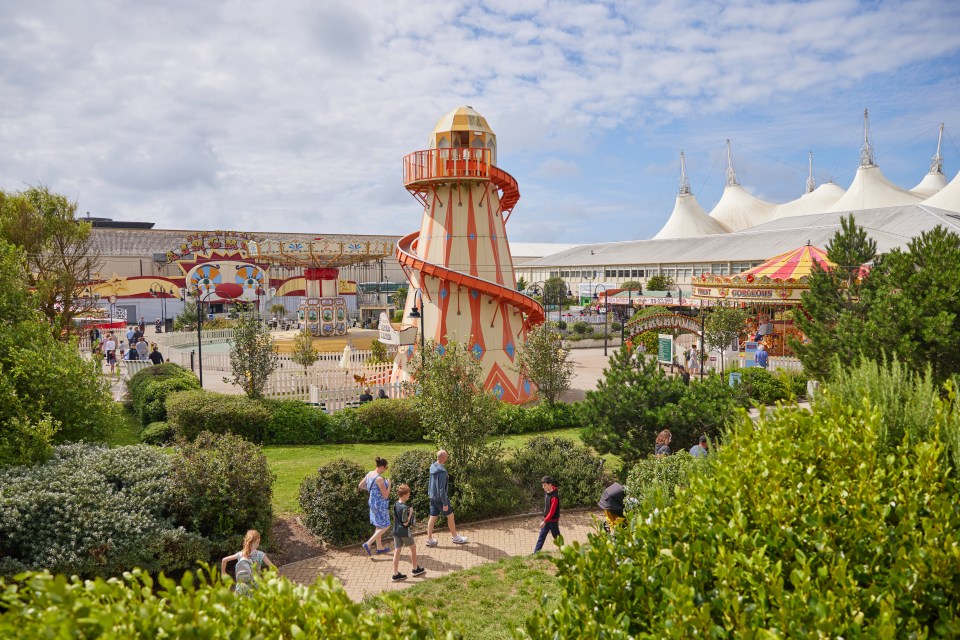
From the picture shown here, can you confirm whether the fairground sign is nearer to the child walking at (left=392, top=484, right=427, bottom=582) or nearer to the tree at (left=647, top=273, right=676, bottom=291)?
the child walking at (left=392, top=484, right=427, bottom=582)

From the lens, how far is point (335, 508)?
27.5ft

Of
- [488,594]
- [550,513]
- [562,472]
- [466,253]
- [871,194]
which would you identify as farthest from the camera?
[871,194]

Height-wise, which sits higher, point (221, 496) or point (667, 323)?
point (667, 323)

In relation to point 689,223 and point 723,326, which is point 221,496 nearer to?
point 723,326

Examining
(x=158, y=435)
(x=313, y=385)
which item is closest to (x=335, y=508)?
(x=158, y=435)

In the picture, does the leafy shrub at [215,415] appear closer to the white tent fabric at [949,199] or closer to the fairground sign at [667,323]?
the fairground sign at [667,323]

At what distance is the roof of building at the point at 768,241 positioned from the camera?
145ft

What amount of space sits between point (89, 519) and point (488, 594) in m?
4.39

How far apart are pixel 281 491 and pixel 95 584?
8.48m

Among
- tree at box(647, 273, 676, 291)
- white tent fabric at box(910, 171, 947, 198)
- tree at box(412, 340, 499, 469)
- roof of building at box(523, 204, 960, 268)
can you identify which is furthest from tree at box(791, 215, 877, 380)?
white tent fabric at box(910, 171, 947, 198)

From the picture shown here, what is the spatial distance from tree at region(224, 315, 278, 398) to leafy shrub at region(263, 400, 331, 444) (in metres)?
0.88

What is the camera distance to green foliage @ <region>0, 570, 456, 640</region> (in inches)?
81.9

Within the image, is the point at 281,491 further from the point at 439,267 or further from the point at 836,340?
the point at 836,340

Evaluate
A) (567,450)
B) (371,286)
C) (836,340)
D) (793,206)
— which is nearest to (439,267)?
(567,450)
